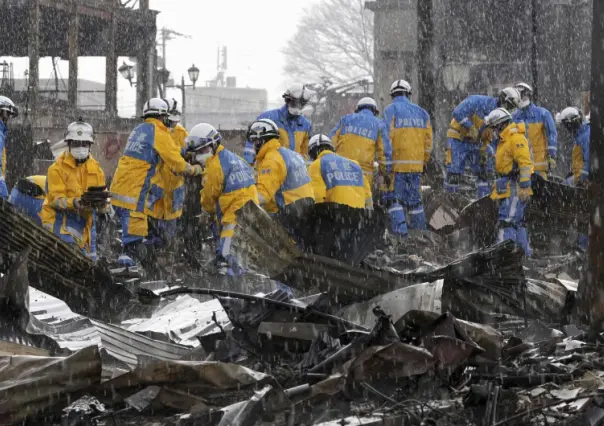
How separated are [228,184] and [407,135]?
399 centimetres

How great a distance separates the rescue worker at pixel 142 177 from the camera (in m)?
11.2

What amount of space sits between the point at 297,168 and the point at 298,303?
338 centimetres

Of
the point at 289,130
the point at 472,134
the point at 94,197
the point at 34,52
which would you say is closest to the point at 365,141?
the point at 289,130

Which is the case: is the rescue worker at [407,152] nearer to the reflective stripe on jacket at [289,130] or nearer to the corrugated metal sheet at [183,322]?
the reflective stripe on jacket at [289,130]

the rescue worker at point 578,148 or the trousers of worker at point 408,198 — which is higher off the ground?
the rescue worker at point 578,148

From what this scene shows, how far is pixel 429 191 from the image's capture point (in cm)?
1423

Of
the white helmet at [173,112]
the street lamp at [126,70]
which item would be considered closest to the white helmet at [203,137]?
the white helmet at [173,112]

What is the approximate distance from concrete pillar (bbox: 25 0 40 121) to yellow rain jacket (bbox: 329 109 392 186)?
1481 centimetres

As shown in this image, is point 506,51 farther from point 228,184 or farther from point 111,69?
point 228,184

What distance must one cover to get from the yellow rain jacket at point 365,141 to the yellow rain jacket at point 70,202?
3.51 metres

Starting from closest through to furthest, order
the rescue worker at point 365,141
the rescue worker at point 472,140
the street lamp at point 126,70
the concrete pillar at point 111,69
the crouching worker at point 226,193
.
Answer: the crouching worker at point 226,193
the rescue worker at point 365,141
the rescue worker at point 472,140
the concrete pillar at point 111,69
the street lamp at point 126,70

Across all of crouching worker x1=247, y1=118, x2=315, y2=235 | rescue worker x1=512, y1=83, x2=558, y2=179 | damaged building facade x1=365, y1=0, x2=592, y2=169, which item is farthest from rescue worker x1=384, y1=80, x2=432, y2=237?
damaged building facade x1=365, y1=0, x2=592, y2=169

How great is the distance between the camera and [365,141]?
509 inches

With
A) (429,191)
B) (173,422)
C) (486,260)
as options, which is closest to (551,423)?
(173,422)
